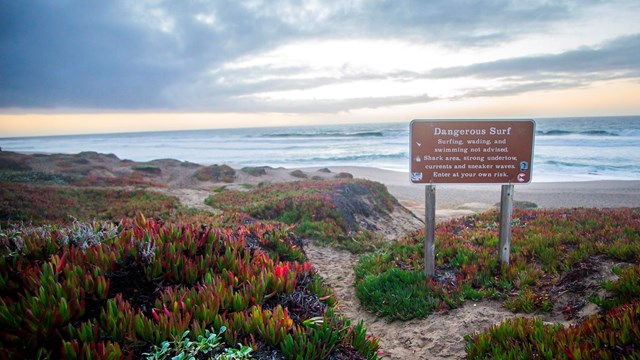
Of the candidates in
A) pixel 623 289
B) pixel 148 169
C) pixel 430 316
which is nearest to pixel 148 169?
pixel 148 169

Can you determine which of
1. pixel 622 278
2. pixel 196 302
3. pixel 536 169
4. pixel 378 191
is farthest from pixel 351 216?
pixel 536 169

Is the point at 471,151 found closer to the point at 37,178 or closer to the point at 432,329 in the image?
the point at 432,329

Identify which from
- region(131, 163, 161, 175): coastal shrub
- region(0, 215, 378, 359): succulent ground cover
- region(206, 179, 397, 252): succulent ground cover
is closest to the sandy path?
region(0, 215, 378, 359): succulent ground cover

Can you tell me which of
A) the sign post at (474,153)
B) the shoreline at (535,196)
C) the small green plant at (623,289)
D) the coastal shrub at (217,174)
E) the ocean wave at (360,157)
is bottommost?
the shoreline at (535,196)

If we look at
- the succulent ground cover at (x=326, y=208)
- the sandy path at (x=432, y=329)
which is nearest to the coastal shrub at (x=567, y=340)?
the sandy path at (x=432, y=329)

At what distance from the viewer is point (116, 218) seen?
11000 mm

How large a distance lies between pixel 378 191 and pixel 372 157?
30.7 metres

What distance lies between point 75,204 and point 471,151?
1324 centimetres

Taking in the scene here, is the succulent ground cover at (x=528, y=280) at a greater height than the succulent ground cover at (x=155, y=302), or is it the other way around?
the succulent ground cover at (x=155, y=302)

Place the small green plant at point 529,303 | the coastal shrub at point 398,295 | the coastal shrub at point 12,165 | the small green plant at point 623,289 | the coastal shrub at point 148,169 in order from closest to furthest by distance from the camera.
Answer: the small green plant at point 623,289 → the small green plant at point 529,303 → the coastal shrub at point 398,295 → the coastal shrub at point 12,165 → the coastal shrub at point 148,169

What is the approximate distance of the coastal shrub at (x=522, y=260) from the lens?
517cm

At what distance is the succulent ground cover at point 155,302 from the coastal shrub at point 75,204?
25.0ft

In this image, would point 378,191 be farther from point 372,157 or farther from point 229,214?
point 372,157

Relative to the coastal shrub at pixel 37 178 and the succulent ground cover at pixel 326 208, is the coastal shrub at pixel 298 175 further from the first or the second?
the coastal shrub at pixel 37 178
